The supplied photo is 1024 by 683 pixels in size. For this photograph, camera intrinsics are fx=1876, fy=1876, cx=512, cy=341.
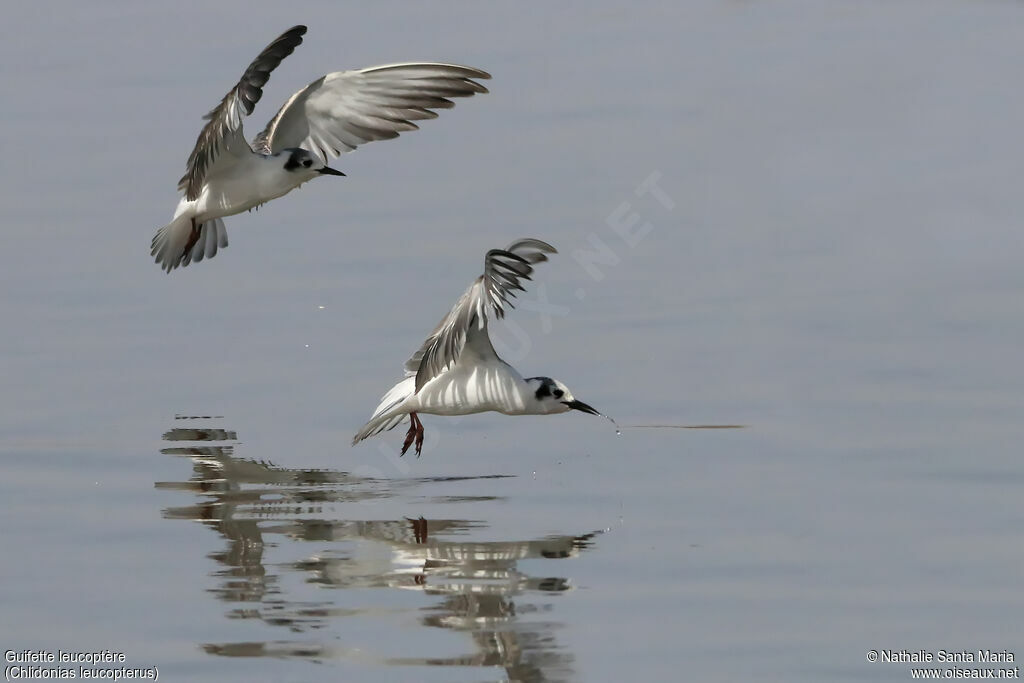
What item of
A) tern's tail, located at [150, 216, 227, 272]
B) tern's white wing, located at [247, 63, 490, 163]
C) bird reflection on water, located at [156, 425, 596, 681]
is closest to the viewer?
bird reflection on water, located at [156, 425, 596, 681]

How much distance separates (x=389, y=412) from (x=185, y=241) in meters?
2.79

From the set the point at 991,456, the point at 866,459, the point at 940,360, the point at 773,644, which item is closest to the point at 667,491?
the point at 866,459

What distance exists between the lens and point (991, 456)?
878 centimetres

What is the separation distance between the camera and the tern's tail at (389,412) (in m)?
9.37

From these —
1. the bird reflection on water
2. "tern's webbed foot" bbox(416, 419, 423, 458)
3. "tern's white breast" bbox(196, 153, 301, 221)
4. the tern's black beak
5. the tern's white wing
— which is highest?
the tern's white wing

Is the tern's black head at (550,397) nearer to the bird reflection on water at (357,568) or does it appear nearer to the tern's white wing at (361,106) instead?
the bird reflection on water at (357,568)

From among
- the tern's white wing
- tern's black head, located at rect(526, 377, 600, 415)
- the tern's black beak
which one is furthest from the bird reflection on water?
the tern's white wing

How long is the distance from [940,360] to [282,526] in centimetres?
446

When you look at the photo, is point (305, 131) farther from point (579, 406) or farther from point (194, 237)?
point (579, 406)

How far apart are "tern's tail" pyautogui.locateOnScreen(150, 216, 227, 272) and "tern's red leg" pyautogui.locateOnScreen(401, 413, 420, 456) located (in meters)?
2.44

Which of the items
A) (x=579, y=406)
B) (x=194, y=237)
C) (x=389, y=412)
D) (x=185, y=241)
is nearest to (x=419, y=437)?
(x=389, y=412)

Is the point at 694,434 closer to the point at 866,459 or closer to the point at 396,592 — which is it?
the point at 866,459

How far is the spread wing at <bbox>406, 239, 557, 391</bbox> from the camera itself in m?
8.59

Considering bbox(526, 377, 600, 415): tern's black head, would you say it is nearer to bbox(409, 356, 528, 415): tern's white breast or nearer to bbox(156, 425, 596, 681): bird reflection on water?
bbox(409, 356, 528, 415): tern's white breast
